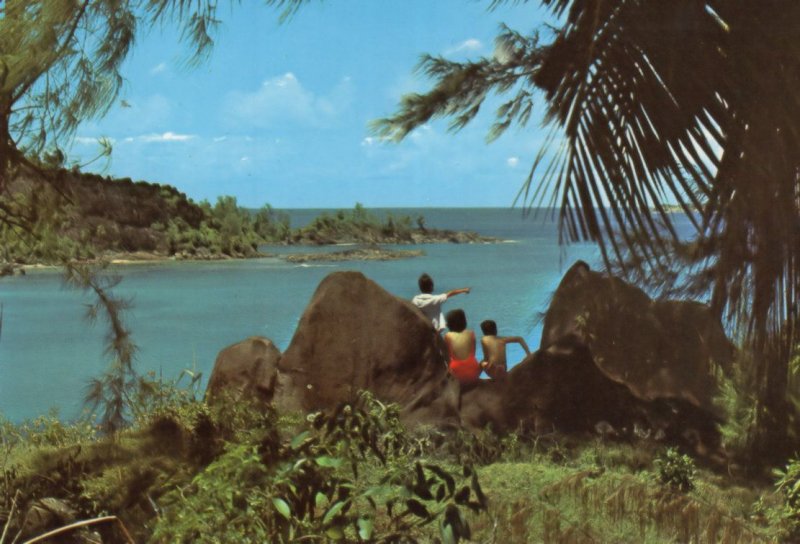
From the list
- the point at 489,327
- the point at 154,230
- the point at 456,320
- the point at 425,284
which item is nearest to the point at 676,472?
the point at 489,327

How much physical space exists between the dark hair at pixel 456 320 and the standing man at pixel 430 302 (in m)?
0.08

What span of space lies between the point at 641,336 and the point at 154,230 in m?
13.7

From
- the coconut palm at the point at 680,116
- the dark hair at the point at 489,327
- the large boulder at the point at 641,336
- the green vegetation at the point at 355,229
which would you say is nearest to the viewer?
the coconut palm at the point at 680,116

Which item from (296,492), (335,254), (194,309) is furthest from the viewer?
(335,254)

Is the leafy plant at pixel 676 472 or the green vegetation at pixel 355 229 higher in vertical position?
the green vegetation at pixel 355 229

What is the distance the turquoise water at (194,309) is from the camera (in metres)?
8.85

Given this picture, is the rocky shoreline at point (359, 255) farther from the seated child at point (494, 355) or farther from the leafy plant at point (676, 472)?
the leafy plant at point (676, 472)

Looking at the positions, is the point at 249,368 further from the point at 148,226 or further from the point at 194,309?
the point at 148,226

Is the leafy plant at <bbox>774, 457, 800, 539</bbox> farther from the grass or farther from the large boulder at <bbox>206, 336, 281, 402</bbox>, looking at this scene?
the large boulder at <bbox>206, 336, 281, 402</bbox>

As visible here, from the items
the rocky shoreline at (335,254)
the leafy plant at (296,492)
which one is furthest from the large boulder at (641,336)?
the rocky shoreline at (335,254)

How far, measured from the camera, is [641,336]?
734 centimetres

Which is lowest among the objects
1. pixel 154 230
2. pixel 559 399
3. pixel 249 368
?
pixel 559 399

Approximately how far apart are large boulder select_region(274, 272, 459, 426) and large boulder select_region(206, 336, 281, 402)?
9 cm

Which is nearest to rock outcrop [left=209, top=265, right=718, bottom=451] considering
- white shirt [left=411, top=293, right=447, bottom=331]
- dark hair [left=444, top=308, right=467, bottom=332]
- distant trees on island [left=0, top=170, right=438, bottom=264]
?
white shirt [left=411, top=293, right=447, bottom=331]
